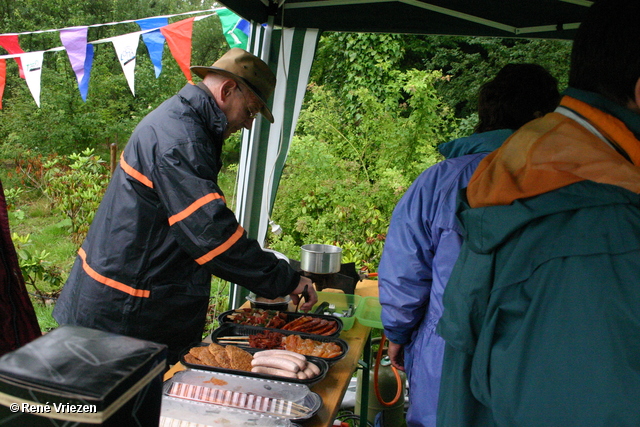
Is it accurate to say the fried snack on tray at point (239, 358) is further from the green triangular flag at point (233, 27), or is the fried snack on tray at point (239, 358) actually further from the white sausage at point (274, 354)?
the green triangular flag at point (233, 27)

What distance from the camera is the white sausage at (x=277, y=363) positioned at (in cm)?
159

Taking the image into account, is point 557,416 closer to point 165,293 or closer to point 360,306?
point 165,293

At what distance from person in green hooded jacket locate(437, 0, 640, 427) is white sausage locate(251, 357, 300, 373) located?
2.63ft

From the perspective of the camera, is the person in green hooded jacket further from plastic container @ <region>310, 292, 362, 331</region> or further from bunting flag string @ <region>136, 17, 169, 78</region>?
bunting flag string @ <region>136, 17, 169, 78</region>

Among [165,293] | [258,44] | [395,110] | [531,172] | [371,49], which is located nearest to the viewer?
[531,172]

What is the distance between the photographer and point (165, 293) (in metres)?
1.96

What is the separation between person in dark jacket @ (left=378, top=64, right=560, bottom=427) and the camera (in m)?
1.71

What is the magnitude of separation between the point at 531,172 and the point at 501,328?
11.1 inches

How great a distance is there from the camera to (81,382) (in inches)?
19.1

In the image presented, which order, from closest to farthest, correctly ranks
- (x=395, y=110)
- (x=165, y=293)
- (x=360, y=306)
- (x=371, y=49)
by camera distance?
(x=165, y=293)
(x=360, y=306)
(x=395, y=110)
(x=371, y=49)

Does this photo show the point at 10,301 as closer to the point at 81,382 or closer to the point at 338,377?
the point at 338,377

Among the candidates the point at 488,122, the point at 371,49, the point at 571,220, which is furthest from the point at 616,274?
the point at 371,49

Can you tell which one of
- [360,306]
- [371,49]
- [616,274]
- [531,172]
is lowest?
[360,306]

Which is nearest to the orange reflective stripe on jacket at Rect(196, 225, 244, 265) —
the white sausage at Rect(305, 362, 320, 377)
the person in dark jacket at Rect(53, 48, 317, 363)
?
the person in dark jacket at Rect(53, 48, 317, 363)
